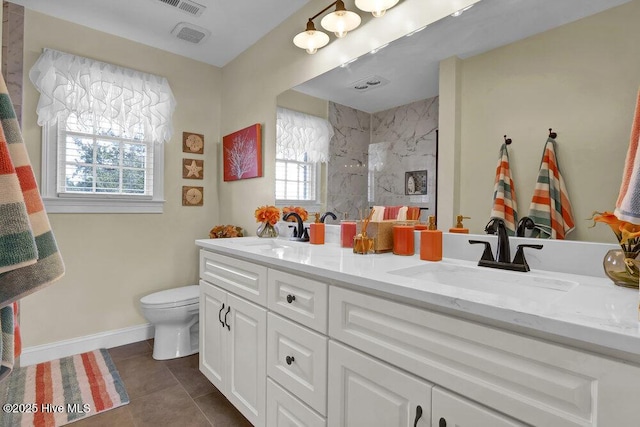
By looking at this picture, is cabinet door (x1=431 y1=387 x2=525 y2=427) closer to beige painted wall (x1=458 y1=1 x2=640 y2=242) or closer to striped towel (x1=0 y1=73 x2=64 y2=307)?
beige painted wall (x1=458 y1=1 x2=640 y2=242)

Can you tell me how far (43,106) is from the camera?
2209mm

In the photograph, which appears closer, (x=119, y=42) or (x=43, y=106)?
(x=43, y=106)

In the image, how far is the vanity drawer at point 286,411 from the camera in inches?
45.1

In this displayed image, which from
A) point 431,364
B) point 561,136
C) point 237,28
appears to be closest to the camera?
point 431,364

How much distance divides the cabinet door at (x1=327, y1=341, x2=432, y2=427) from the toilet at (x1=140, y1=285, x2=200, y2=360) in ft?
5.32

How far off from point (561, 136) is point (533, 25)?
0.42m

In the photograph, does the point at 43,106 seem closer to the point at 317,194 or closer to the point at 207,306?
the point at 207,306

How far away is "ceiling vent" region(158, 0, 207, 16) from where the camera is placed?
2096 mm

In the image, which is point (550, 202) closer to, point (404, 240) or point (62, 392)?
point (404, 240)

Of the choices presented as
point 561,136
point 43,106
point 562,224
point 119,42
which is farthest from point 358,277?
point 119,42

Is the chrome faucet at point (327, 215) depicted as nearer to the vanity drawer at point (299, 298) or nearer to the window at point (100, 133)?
the vanity drawer at point (299, 298)

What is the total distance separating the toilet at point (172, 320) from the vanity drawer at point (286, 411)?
1235 millimetres

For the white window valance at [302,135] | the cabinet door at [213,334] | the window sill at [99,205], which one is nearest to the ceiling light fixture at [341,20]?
the white window valance at [302,135]

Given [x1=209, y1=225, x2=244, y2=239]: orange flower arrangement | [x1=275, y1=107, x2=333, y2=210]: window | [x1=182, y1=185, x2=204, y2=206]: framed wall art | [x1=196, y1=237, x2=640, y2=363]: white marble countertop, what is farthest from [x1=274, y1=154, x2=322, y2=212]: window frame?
[x1=182, y1=185, x2=204, y2=206]: framed wall art
